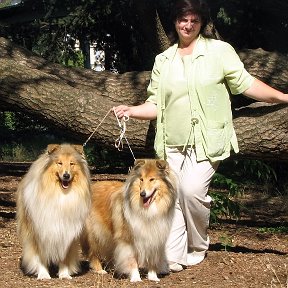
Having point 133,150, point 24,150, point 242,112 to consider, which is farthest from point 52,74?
point 24,150

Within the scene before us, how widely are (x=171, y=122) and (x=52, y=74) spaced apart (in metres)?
2.62

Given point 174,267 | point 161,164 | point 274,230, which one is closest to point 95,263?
point 174,267

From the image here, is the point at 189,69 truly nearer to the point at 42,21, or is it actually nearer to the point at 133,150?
the point at 133,150

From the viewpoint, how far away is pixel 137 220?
20.9 feet

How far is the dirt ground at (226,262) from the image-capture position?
648cm

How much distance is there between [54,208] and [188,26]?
200 cm

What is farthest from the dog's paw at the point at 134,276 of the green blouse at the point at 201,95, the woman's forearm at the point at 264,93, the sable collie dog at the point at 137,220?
the woman's forearm at the point at 264,93

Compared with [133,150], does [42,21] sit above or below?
above

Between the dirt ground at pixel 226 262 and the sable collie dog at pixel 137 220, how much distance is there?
0.19m

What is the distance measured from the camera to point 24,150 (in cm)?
1992

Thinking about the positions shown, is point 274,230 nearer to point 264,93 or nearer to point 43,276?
point 264,93

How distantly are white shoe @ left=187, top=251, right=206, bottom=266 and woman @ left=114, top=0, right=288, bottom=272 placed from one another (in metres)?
0.61

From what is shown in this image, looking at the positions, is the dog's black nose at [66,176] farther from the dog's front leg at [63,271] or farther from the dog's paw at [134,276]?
the dog's paw at [134,276]

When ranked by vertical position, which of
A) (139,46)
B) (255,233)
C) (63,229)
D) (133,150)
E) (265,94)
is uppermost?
(139,46)
